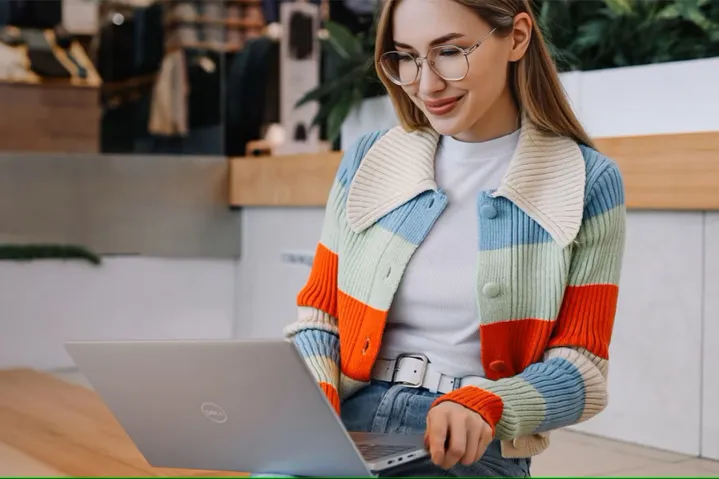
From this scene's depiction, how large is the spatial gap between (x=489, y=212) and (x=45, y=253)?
3.21 m

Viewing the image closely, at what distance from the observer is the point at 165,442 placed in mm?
1154

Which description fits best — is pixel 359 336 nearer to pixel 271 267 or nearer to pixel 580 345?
pixel 580 345

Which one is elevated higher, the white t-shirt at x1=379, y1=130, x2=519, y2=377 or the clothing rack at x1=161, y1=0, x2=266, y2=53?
the clothing rack at x1=161, y1=0, x2=266, y2=53

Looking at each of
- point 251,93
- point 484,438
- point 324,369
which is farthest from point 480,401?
point 251,93

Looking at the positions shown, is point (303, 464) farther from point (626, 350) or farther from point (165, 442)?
point (626, 350)

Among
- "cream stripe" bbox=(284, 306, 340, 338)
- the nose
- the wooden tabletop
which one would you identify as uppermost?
the nose

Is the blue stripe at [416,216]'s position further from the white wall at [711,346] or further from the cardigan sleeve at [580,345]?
the white wall at [711,346]

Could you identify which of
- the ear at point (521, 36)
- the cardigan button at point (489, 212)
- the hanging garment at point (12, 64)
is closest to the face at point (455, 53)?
the ear at point (521, 36)

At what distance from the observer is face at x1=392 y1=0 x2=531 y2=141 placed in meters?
1.29

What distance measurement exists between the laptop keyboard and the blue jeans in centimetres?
13

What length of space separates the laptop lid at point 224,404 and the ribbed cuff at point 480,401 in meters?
0.18

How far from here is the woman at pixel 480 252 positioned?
4.24 ft

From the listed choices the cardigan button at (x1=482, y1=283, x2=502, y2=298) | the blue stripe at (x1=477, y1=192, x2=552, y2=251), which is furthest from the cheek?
the cardigan button at (x1=482, y1=283, x2=502, y2=298)

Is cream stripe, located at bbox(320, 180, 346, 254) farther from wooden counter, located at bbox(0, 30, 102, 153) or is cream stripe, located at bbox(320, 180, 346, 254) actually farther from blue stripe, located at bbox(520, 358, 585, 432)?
wooden counter, located at bbox(0, 30, 102, 153)
